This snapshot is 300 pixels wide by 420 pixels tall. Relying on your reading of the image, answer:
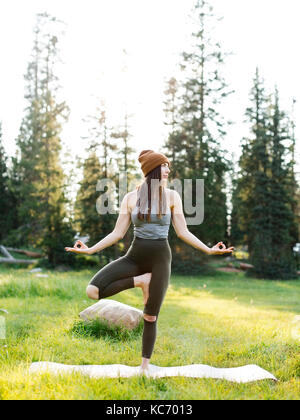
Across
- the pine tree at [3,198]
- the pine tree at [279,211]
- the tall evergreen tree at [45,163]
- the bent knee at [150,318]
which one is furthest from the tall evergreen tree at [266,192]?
the bent knee at [150,318]

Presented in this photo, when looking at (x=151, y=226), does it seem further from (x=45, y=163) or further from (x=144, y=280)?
(x=45, y=163)

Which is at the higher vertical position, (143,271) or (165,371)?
(143,271)

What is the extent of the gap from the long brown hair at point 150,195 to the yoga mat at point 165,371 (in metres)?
1.67

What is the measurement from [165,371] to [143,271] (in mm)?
1221

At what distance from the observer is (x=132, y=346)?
608 cm

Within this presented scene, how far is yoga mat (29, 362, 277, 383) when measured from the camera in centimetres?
460

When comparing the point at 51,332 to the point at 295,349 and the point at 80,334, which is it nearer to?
the point at 80,334

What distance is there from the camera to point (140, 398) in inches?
156

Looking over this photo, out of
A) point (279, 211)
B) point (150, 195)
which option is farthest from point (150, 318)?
point (279, 211)

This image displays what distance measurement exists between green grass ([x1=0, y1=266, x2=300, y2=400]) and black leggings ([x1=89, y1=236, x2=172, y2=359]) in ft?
2.72

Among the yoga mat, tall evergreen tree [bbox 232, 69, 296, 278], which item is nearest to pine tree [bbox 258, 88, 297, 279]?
tall evergreen tree [bbox 232, 69, 296, 278]

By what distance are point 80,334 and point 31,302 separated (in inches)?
140

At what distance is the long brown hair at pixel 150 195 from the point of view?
4484 mm
